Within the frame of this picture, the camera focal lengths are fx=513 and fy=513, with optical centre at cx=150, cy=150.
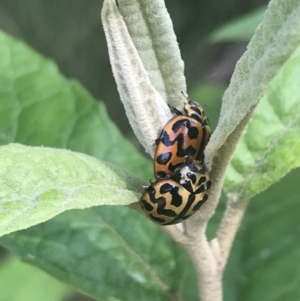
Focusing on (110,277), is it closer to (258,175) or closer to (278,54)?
(258,175)

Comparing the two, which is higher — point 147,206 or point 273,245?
point 147,206

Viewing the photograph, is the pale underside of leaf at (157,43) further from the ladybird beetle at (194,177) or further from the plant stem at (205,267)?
the plant stem at (205,267)

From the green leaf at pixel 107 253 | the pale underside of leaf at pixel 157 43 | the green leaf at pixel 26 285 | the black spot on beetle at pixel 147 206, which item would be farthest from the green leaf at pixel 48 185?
the green leaf at pixel 26 285

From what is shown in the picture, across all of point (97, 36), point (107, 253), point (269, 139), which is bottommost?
point (97, 36)

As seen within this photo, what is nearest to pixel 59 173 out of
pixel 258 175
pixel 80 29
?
pixel 258 175

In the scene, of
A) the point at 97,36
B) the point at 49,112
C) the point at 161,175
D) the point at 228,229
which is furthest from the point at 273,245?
the point at 97,36

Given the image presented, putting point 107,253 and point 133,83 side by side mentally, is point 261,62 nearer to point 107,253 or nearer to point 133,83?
point 133,83

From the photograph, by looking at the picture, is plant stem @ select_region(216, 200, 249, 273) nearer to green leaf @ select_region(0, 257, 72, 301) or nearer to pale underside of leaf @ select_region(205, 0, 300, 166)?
pale underside of leaf @ select_region(205, 0, 300, 166)
